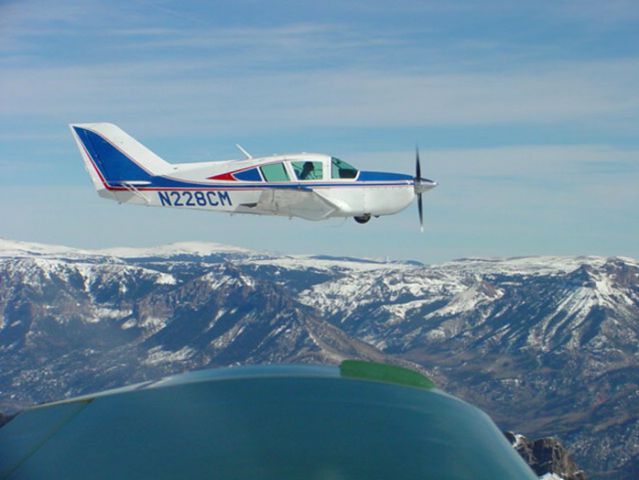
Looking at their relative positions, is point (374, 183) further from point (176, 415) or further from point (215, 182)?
point (176, 415)

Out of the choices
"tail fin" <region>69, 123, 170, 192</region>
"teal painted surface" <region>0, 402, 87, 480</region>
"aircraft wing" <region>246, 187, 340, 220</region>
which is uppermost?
"teal painted surface" <region>0, 402, 87, 480</region>

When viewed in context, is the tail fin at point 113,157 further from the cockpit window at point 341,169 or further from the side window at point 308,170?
the cockpit window at point 341,169

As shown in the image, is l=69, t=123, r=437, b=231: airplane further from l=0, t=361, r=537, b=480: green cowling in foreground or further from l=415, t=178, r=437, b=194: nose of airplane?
l=0, t=361, r=537, b=480: green cowling in foreground

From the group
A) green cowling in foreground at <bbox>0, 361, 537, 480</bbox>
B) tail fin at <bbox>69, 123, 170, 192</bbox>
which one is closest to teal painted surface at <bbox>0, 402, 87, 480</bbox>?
green cowling in foreground at <bbox>0, 361, 537, 480</bbox>

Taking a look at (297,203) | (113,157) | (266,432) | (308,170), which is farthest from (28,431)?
(113,157)

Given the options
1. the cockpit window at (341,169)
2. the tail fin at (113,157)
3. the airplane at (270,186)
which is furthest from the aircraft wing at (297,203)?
the tail fin at (113,157)

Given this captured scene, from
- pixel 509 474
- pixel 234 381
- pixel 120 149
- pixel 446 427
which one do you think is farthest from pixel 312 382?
pixel 120 149

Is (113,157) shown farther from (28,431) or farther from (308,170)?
(28,431)

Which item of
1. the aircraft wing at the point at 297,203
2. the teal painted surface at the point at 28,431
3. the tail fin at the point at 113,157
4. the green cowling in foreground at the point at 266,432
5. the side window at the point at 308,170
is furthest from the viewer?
the tail fin at the point at 113,157
